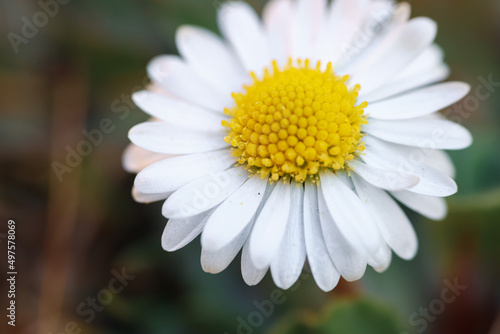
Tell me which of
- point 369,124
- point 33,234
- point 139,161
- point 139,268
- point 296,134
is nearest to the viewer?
point 296,134

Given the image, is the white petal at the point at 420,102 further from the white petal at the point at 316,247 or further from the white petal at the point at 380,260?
the white petal at the point at 380,260

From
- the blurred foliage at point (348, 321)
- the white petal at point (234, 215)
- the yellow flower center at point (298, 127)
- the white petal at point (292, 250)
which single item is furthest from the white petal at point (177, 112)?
the blurred foliage at point (348, 321)

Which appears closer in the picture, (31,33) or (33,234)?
(33,234)

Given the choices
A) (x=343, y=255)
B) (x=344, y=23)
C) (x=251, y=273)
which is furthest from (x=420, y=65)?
(x=251, y=273)

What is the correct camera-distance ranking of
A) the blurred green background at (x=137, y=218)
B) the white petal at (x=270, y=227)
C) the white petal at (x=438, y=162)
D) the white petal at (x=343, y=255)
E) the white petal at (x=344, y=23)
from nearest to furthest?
the white petal at (x=270, y=227) < the white petal at (x=343, y=255) < the white petal at (x=438, y=162) < the white petal at (x=344, y=23) < the blurred green background at (x=137, y=218)

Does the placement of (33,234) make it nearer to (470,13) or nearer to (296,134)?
(296,134)

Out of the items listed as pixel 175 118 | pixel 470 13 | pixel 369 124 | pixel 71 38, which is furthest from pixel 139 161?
pixel 470 13
